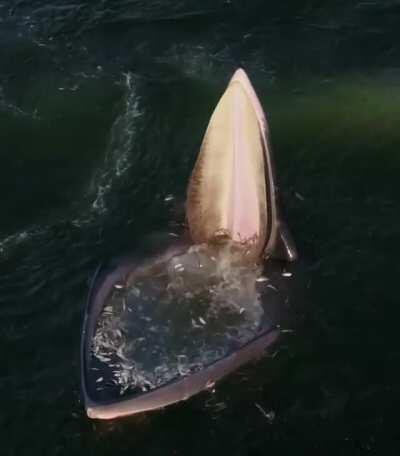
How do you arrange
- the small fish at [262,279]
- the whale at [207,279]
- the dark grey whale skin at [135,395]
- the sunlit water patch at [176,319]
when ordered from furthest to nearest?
the small fish at [262,279]
the sunlit water patch at [176,319]
the whale at [207,279]
the dark grey whale skin at [135,395]

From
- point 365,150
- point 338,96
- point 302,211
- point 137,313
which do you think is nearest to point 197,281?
point 137,313

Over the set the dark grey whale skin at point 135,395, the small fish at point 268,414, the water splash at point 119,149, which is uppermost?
the water splash at point 119,149

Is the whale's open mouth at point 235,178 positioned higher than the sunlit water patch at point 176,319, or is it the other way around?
the whale's open mouth at point 235,178

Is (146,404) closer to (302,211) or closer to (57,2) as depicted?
(302,211)

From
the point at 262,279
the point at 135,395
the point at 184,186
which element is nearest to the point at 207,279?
the point at 262,279

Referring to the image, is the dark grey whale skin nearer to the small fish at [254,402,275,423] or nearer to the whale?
the whale

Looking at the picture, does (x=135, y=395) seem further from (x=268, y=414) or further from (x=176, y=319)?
(x=268, y=414)

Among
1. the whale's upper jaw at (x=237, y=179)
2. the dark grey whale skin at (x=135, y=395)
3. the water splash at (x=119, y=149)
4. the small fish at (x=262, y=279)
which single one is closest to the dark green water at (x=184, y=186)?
the water splash at (x=119, y=149)

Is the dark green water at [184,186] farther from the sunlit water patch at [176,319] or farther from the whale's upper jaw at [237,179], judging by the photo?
the whale's upper jaw at [237,179]
